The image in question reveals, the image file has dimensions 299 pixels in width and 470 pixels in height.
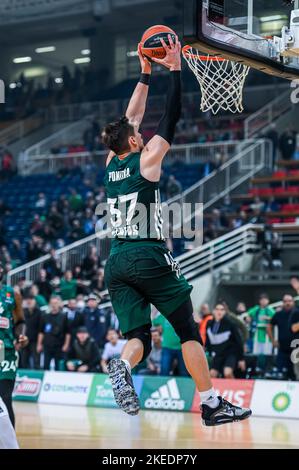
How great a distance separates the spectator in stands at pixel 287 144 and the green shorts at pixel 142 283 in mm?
21356

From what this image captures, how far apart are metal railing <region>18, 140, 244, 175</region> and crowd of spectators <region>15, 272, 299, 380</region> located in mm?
9979

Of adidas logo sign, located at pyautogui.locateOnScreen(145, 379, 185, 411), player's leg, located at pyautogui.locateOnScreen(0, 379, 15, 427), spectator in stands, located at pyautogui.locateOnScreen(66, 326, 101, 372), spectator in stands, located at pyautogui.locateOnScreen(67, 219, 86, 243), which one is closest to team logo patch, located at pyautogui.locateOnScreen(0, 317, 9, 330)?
player's leg, located at pyautogui.locateOnScreen(0, 379, 15, 427)

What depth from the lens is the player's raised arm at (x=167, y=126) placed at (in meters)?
7.13

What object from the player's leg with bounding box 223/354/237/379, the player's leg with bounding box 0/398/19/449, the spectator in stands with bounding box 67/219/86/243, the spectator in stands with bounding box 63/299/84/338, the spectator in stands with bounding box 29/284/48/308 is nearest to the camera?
the player's leg with bounding box 0/398/19/449

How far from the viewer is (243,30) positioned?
9.06 m

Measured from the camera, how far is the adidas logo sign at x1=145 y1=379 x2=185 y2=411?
17562 millimetres

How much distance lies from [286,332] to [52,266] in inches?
374

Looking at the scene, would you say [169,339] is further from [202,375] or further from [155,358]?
[202,375]

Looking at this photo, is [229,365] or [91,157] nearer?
[229,365]

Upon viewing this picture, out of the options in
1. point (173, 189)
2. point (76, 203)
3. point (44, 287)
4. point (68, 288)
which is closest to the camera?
point (68, 288)

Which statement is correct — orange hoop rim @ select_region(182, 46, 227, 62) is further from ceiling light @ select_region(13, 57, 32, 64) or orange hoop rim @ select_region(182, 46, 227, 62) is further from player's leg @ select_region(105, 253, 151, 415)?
ceiling light @ select_region(13, 57, 32, 64)

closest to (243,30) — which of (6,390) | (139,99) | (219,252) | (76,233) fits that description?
(139,99)

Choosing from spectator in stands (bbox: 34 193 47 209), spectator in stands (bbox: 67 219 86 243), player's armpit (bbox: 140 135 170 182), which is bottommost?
spectator in stands (bbox: 67 219 86 243)

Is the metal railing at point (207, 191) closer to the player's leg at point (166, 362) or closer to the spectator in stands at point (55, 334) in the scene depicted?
the spectator in stands at point (55, 334)
